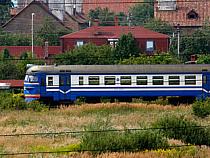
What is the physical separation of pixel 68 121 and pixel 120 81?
6.59 m

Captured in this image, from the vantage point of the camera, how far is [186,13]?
76.8 metres

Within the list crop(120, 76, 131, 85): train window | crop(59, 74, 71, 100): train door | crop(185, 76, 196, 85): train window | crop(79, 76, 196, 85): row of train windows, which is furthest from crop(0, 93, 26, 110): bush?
crop(185, 76, 196, 85): train window

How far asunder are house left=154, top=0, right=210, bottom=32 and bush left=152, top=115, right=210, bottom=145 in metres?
59.2

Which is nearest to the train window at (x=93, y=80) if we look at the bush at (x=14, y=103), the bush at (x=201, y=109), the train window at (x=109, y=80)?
the train window at (x=109, y=80)

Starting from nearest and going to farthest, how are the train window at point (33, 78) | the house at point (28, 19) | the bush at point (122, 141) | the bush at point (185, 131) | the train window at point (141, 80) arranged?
the bush at point (122, 141)
the bush at point (185, 131)
the train window at point (141, 80)
the train window at point (33, 78)
the house at point (28, 19)

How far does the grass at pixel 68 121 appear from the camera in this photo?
665 inches

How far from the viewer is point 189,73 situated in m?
28.7

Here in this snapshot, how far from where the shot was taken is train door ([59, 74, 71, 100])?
93.4ft

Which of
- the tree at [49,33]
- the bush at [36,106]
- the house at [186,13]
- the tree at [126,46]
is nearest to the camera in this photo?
the bush at [36,106]

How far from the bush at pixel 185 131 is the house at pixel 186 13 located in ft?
194

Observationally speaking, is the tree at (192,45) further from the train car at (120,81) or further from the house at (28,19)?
the train car at (120,81)

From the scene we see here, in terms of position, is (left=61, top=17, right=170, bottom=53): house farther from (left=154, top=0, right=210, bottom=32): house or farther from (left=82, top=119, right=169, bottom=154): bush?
(left=82, top=119, right=169, bottom=154): bush

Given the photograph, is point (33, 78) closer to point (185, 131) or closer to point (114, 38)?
point (185, 131)

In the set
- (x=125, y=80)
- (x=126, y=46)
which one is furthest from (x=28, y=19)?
(x=125, y=80)
